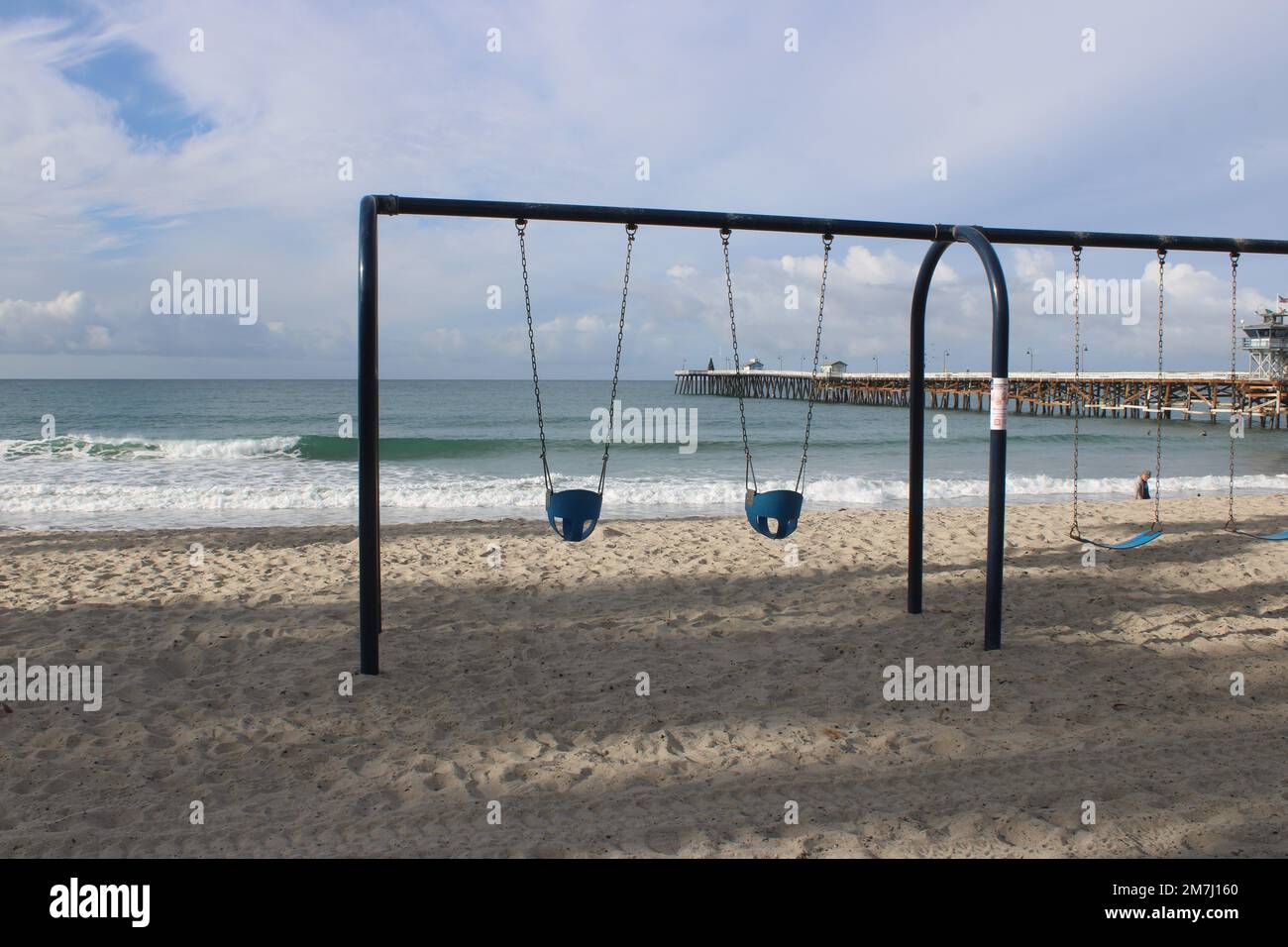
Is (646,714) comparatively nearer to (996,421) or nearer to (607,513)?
(996,421)

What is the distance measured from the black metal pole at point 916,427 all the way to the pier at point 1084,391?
2209 cm

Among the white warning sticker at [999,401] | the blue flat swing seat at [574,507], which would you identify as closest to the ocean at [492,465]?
the blue flat swing seat at [574,507]

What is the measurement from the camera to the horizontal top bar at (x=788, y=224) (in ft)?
17.0

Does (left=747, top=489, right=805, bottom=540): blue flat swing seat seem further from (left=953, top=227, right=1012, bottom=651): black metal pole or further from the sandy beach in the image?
(left=953, top=227, right=1012, bottom=651): black metal pole

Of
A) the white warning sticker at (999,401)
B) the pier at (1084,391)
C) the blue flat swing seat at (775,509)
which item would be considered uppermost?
the pier at (1084,391)

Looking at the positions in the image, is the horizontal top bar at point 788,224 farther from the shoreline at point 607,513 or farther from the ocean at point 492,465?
the ocean at point 492,465

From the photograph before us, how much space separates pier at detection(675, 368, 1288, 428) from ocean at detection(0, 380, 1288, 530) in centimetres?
142

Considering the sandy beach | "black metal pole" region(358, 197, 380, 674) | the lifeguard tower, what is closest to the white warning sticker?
the sandy beach

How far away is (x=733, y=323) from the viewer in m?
5.96

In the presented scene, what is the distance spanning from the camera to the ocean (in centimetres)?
1409

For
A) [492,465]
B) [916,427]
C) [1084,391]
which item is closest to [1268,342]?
[1084,391]
